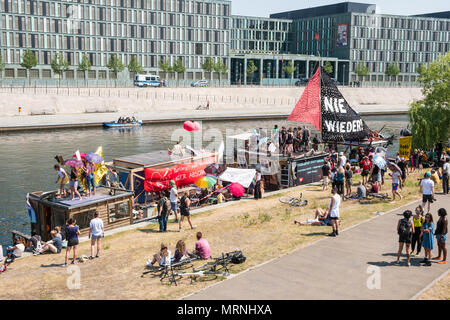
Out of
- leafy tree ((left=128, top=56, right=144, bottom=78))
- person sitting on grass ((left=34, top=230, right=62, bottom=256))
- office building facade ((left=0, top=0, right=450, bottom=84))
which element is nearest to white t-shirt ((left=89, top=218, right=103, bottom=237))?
person sitting on grass ((left=34, top=230, right=62, bottom=256))

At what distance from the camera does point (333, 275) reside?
13305 mm

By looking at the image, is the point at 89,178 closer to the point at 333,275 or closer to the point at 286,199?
the point at 286,199

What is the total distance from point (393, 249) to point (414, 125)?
27784mm

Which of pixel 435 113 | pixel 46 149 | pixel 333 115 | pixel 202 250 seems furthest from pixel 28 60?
pixel 202 250

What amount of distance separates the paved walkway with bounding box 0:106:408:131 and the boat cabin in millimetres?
47389

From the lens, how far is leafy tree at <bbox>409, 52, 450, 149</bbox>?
39750 mm

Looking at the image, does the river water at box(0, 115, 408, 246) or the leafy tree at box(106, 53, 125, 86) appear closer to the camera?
the river water at box(0, 115, 408, 246)

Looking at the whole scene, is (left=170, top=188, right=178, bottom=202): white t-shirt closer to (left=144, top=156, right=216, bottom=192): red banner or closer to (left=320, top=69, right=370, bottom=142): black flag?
(left=144, top=156, right=216, bottom=192): red banner

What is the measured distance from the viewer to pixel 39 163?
146ft

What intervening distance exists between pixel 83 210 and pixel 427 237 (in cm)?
1377

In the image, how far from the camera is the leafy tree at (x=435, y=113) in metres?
39.8

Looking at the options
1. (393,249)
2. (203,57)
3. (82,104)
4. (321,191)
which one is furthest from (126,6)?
(393,249)
